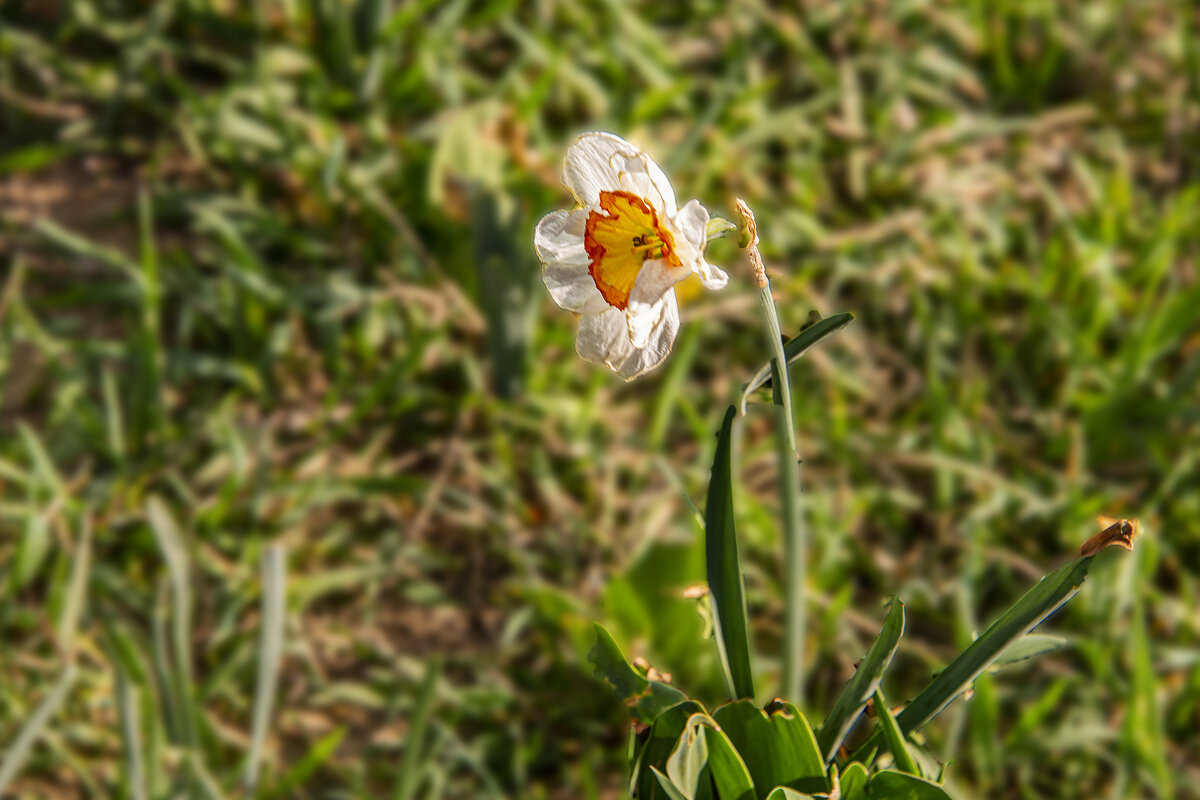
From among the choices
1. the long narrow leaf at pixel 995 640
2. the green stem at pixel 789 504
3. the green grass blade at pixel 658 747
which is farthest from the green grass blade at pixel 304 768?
the long narrow leaf at pixel 995 640

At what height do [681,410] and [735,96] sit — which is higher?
[735,96]

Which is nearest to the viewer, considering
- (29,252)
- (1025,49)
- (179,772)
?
(179,772)

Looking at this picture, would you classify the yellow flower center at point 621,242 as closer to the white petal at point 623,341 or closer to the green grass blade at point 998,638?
the white petal at point 623,341

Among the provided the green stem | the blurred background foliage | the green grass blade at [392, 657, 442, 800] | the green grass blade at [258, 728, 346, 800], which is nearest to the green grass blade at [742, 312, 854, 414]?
the green stem

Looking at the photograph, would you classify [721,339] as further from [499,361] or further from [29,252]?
[29,252]

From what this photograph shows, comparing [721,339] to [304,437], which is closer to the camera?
[304,437]

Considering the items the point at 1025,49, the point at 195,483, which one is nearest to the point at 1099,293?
the point at 1025,49

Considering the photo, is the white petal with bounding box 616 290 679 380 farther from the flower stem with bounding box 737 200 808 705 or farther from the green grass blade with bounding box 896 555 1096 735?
the green grass blade with bounding box 896 555 1096 735
